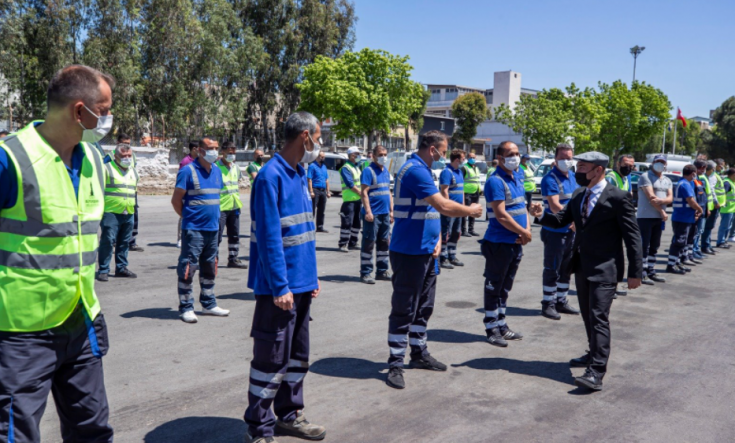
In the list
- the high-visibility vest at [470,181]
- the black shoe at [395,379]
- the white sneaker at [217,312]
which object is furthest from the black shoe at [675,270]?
the white sneaker at [217,312]

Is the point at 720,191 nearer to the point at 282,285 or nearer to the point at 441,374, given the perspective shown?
the point at 441,374

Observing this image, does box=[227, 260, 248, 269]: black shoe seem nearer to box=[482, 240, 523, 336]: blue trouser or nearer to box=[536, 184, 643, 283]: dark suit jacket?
box=[482, 240, 523, 336]: blue trouser

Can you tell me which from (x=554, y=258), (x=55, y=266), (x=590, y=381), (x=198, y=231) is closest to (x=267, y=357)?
(x=55, y=266)

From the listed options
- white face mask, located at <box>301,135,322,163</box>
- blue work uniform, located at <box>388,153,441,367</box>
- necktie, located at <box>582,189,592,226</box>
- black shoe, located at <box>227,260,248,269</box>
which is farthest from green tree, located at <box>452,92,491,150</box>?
white face mask, located at <box>301,135,322,163</box>

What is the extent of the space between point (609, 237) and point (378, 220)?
5.01m

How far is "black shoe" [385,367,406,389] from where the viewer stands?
5160mm

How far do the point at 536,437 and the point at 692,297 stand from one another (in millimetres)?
6592

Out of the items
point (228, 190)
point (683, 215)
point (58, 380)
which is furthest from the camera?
point (683, 215)

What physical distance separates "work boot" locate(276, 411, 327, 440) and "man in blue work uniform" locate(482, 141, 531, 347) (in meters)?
2.93

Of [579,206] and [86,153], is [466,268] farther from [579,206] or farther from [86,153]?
[86,153]

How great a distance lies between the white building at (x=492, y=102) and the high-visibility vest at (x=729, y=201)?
51.3m

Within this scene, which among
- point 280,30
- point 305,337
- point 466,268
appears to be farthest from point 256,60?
point 305,337

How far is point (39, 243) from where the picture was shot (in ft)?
8.89

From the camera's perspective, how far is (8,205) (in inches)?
104
